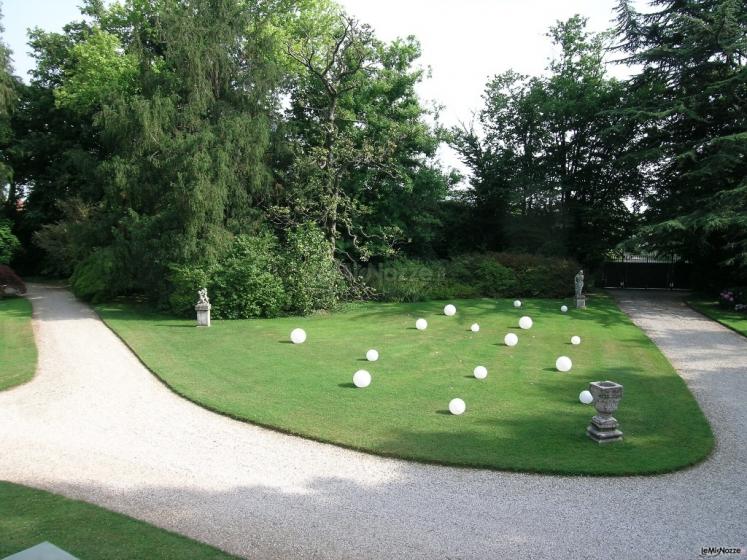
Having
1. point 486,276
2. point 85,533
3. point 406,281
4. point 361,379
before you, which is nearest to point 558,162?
point 486,276

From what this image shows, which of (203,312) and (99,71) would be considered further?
(99,71)

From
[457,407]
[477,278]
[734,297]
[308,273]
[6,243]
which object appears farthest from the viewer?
[6,243]

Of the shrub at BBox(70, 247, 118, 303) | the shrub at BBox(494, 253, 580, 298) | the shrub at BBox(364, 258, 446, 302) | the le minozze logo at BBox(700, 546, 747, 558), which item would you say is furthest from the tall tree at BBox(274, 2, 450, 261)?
the le minozze logo at BBox(700, 546, 747, 558)

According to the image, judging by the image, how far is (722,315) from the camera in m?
20.5

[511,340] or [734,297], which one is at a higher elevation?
[734,297]

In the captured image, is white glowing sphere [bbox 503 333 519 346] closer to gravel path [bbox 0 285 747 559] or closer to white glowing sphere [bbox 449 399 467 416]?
gravel path [bbox 0 285 747 559]

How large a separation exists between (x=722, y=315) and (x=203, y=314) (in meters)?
19.6

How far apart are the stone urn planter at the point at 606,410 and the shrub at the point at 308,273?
45.9ft

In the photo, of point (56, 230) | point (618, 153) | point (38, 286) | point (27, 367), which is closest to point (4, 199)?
point (38, 286)

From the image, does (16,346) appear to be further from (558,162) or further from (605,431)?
(558,162)

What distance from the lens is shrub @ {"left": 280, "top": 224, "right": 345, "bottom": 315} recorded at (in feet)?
68.5

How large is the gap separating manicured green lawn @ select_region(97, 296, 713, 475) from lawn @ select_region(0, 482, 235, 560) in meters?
3.25

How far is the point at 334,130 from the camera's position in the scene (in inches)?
929

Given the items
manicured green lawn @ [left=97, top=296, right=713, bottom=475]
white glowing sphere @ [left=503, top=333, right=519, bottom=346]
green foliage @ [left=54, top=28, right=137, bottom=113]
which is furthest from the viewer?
green foliage @ [left=54, top=28, right=137, bottom=113]
